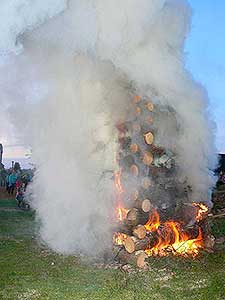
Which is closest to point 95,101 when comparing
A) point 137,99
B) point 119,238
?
point 137,99

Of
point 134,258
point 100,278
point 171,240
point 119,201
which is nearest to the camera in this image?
point 100,278

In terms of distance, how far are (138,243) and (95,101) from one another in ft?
11.5

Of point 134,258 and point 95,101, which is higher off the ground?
point 95,101

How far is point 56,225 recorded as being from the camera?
10.8 meters

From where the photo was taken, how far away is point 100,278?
8031mm

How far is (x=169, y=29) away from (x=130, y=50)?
1.37 meters

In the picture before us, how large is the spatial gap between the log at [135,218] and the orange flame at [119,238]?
267 mm

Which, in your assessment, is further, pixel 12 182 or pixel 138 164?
pixel 12 182

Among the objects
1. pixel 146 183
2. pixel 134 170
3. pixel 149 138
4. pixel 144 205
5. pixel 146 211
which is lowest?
pixel 146 211

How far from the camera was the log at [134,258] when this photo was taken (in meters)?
8.83

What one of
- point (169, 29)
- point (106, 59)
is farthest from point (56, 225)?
point (169, 29)

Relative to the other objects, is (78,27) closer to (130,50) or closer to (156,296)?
(130,50)

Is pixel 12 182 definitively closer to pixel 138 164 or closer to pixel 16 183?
pixel 16 183

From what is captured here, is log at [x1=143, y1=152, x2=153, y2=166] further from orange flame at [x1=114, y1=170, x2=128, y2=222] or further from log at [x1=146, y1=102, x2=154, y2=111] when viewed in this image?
log at [x1=146, y1=102, x2=154, y2=111]
